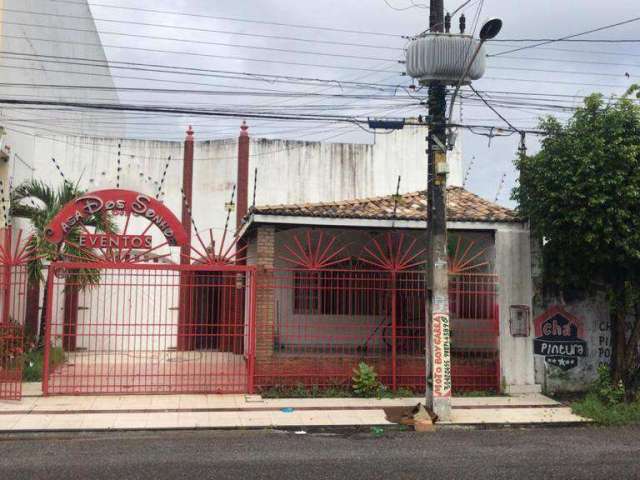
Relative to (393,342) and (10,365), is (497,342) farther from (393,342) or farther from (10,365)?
(10,365)

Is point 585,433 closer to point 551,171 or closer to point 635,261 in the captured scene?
point 635,261

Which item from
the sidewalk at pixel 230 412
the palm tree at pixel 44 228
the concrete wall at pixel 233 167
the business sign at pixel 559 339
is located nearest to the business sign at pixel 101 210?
the palm tree at pixel 44 228

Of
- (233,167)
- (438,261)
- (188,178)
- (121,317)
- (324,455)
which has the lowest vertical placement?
(324,455)

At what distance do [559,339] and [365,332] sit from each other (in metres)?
4.03

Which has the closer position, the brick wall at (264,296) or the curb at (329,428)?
the curb at (329,428)

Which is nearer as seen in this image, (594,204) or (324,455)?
(324,455)

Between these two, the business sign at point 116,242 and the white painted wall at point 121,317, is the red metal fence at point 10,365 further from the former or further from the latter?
the white painted wall at point 121,317

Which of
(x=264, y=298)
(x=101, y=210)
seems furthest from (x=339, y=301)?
(x=101, y=210)

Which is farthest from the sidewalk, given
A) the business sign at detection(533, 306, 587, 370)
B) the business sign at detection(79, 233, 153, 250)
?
the business sign at detection(79, 233, 153, 250)

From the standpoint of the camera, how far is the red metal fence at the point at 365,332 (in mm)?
12156

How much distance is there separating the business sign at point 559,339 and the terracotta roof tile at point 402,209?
6.49 feet

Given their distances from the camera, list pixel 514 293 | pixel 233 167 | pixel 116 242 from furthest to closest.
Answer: pixel 233 167, pixel 514 293, pixel 116 242

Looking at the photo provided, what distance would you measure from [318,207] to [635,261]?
222 inches

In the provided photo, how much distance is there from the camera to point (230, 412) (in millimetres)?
10609
